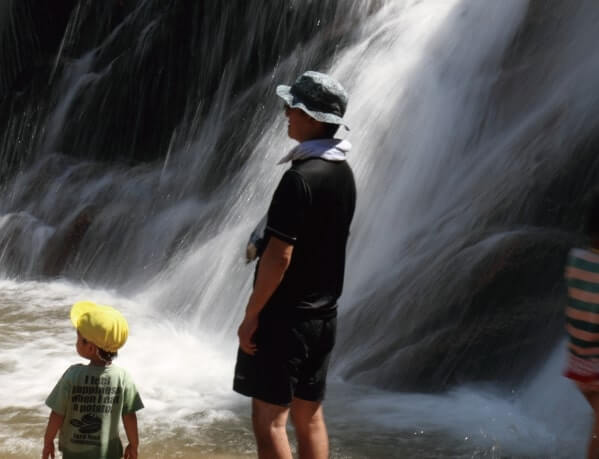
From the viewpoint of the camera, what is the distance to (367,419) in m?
5.36

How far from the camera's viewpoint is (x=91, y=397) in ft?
10.6

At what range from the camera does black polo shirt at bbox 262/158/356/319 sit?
323 centimetres

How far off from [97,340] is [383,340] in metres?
3.26

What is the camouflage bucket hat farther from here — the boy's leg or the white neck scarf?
the boy's leg

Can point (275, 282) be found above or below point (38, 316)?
above

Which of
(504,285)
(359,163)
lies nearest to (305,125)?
(504,285)

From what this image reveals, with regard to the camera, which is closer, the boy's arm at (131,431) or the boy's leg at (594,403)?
the boy's arm at (131,431)

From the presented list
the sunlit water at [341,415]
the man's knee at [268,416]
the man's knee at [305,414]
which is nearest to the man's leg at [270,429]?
the man's knee at [268,416]

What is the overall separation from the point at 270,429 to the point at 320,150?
2.93 feet

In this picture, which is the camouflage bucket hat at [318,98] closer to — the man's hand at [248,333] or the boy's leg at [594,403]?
the man's hand at [248,333]

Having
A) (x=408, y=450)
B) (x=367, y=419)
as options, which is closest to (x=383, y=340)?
(x=367, y=419)

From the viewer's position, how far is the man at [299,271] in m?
3.25

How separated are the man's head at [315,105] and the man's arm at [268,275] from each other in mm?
410

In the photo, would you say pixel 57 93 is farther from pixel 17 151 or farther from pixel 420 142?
pixel 420 142
